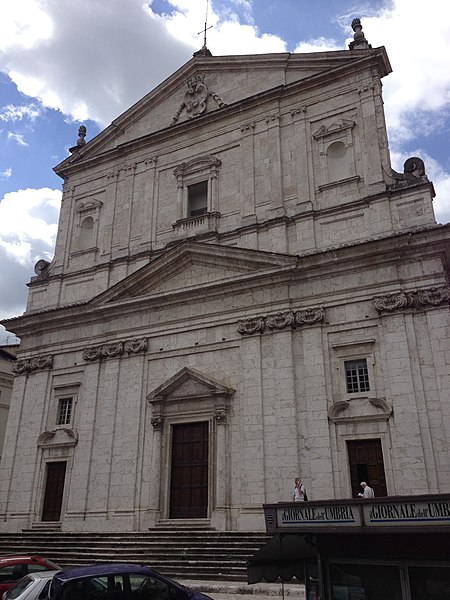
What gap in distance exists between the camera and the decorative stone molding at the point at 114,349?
21656mm

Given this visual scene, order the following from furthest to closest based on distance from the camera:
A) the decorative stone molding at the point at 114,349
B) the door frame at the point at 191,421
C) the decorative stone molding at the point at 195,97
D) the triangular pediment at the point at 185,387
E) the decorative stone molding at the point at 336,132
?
the decorative stone molding at the point at 195,97 < the decorative stone molding at the point at 114,349 < the decorative stone molding at the point at 336,132 < the triangular pediment at the point at 185,387 < the door frame at the point at 191,421

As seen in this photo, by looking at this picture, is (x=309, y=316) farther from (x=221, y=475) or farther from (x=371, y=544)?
(x=371, y=544)

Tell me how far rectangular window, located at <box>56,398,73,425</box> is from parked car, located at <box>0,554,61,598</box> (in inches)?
445

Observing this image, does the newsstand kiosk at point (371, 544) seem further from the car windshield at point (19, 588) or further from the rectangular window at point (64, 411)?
the rectangular window at point (64, 411)

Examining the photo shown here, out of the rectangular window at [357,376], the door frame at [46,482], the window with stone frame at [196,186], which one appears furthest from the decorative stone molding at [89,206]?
the rectangular window at [357,376]

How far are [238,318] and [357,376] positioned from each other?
4733 mm

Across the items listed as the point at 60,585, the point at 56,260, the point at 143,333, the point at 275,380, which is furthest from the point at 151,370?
the point at 60,585

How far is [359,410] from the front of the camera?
55.8 feet

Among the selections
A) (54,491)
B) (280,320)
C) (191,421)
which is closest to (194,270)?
(280,320)

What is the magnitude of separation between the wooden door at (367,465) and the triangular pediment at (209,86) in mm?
14144

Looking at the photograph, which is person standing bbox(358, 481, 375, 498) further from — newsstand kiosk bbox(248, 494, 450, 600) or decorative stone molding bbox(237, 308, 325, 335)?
newsstand kiosk bbox(248, 494, 450, 600)

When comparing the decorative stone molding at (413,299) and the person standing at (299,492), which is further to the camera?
the decorative stone molding at (413,299)

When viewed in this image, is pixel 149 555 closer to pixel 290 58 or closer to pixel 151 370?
pixel 151 370

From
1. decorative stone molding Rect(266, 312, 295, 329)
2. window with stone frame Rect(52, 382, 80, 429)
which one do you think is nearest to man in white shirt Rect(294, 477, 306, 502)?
decorative stone molding Rect(266, 312, 295, 329)
